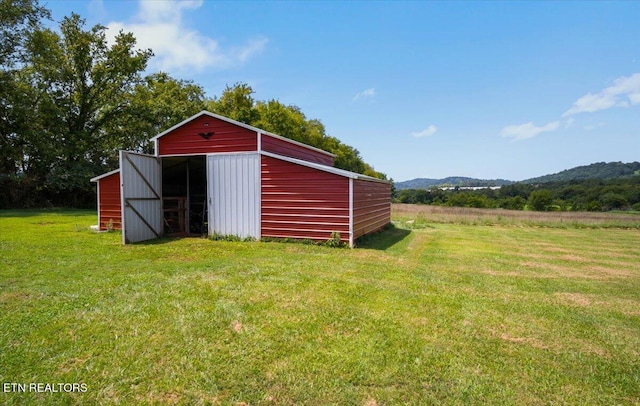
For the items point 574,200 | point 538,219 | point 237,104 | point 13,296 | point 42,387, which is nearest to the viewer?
point 42,387

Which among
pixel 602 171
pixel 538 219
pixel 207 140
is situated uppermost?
pixel 602 171

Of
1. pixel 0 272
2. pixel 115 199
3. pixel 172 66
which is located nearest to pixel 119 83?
pixel 172 66

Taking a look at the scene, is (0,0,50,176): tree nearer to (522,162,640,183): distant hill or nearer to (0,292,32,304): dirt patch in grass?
(0,292,32,304): dirt patch in grass

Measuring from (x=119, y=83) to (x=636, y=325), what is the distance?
3273 centimetres

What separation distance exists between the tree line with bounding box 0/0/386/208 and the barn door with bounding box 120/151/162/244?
53.7 feet

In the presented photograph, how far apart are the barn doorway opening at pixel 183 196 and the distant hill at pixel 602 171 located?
61.4 meters

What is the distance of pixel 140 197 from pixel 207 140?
277 cm

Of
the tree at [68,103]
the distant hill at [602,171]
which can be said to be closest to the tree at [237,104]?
the tree at [68,103]

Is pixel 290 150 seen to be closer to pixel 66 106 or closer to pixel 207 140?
pixel 207 140

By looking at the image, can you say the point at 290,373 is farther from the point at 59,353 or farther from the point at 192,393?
the point at 59,353

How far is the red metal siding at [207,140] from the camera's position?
1049cm

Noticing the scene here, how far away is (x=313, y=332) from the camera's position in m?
3.87

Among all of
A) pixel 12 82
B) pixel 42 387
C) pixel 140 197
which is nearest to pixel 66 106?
pixel 12 82

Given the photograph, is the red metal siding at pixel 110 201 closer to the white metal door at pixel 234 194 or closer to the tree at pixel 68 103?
the white metal door at pixel 234 194
